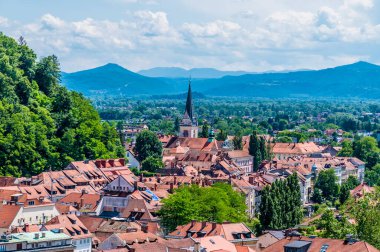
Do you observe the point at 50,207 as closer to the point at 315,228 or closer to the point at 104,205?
the point at 104,205

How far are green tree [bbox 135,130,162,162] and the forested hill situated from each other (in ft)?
26.7

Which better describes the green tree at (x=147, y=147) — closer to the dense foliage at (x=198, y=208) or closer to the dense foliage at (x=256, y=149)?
the dense foliage at (x=256, y=149)

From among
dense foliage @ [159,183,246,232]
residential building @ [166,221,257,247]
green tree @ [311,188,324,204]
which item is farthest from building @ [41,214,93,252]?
green tree @ [311,188,324,204]

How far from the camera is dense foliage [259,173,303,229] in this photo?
7756 cm

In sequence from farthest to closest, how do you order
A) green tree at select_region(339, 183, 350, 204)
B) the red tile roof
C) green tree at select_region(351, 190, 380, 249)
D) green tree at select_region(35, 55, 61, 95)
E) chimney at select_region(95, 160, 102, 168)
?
green tree at select_region(35, 55, 61, 95)
chimney at select_region(95, 160, 102, 168)
green tree at select_region(339, 183, 350, 204)
the red tile roof
green tree at select_region(351, 190, 380, 249)

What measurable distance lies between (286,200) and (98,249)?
25750 mm

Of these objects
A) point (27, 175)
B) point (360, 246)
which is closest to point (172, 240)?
point (360, 246)

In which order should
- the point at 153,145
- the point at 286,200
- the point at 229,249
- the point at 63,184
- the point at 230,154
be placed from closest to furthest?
the point at 229,249
the point at 286,200
the point at 63,184
the point at 153,145
the point at 230,154

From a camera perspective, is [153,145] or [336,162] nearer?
[153,145]

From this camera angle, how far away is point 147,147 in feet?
419

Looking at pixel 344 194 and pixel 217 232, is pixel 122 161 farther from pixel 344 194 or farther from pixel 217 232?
pixel 217 232

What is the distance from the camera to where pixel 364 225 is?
65.8m

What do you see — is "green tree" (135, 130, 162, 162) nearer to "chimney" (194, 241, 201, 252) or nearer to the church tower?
the church tower

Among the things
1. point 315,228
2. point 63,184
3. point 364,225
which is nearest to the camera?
point 364,225
